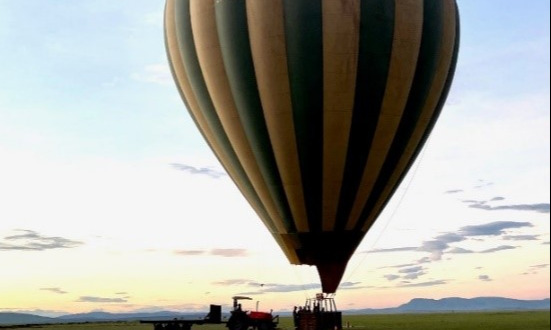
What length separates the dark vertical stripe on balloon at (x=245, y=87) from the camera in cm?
2400

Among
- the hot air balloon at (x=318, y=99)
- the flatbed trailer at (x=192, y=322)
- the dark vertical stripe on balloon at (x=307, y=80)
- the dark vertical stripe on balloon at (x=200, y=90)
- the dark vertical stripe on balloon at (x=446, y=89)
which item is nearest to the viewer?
the dark vertical stripe on balloon at (x=307, y=80)

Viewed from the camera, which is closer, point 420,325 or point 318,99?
point 318,99

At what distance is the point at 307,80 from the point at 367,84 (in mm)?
2356

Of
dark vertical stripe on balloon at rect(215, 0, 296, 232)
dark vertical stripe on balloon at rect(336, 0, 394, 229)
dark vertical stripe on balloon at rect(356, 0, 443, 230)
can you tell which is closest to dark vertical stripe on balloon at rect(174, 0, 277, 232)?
dark vertical stripe on balloon at rect(215, 0, 296, 232)

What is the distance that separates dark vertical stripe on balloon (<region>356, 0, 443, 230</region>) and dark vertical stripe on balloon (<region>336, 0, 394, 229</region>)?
1.23 m

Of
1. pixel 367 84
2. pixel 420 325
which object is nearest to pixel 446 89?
pixel 367 84

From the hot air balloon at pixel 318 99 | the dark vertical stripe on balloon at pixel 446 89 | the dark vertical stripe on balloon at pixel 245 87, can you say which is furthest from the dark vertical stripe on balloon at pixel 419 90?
the dark vertical stripe on balloon at pixel 245 87

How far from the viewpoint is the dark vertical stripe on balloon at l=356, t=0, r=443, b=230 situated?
2502 cm

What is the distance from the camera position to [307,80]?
2352 centimetres

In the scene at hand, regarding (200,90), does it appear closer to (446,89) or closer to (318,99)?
(318,99)

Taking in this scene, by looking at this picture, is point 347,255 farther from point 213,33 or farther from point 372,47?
point 213,33

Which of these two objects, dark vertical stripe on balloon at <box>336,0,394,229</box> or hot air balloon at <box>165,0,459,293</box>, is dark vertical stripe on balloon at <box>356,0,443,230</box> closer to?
hot air balloon at <box>165,0,459,293</box>

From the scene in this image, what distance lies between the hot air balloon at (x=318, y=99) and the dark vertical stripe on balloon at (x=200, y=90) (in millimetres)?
52

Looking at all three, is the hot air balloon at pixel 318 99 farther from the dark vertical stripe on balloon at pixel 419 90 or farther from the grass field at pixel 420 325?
the grass field at pixel 420 325
